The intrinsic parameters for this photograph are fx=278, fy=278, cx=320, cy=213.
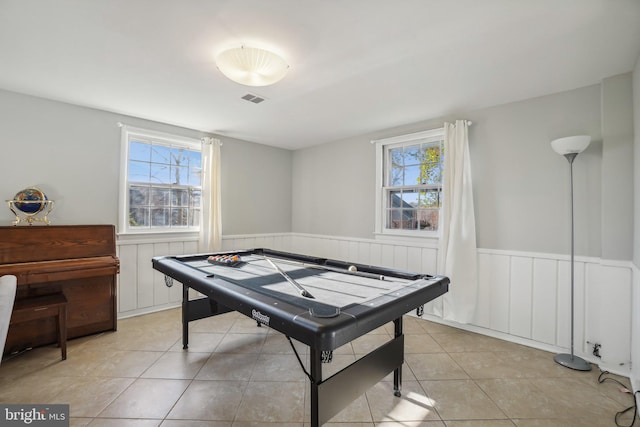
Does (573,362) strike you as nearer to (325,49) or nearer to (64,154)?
(325,49)

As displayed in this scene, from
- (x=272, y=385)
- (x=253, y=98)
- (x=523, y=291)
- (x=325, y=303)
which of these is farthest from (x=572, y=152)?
(x=272, y=385)

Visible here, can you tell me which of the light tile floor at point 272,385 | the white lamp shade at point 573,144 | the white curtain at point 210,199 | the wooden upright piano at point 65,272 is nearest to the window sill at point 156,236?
the white curtain at point 210,199

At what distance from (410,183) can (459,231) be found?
0.92 meters

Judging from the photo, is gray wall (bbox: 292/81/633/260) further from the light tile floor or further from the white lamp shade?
the light tile floor

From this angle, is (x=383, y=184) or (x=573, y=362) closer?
(x=573, y=362)

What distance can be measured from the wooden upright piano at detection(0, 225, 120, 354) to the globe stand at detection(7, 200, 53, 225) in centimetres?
15

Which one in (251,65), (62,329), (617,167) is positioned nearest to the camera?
(251,65)

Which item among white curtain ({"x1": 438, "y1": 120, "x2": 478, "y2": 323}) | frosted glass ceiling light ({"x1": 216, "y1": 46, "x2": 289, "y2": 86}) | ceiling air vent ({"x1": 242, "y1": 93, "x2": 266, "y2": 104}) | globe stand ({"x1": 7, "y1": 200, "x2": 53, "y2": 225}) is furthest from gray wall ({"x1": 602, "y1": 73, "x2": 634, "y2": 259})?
globe stand ({"x1": 7, "y1": 200, "x2": 53, "y2": 225})

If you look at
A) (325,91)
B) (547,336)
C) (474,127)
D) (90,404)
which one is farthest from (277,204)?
(547,336)

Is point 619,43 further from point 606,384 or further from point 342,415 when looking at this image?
point 342,415

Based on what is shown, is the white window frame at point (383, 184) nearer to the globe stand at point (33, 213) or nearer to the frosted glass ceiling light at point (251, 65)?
the frosted glass ceiling light at point (251, 65)

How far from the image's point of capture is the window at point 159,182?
3430 millimetres

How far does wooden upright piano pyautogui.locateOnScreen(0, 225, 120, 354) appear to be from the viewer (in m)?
2.49

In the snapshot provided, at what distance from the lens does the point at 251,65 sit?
6.22 ft
